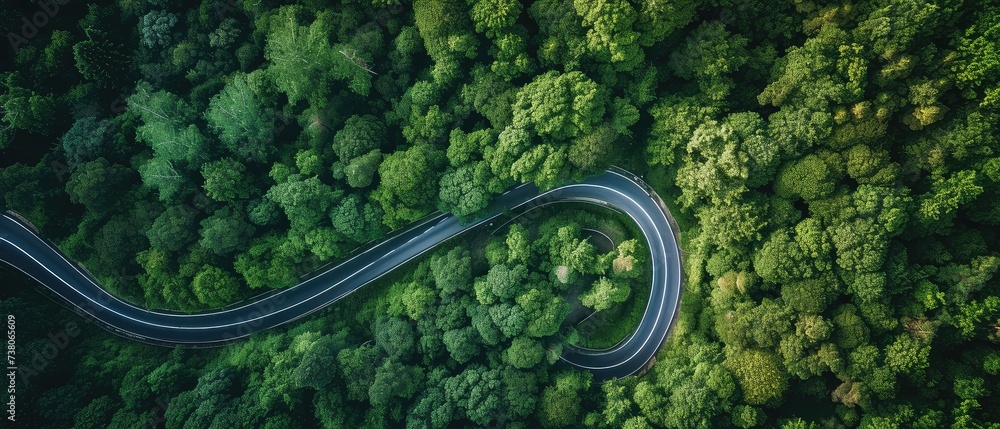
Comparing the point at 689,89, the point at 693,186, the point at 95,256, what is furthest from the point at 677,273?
the point at 95,256

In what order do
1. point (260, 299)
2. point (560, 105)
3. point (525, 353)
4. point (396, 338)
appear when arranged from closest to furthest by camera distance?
point (560, 105), point (525, 353), point (396, 338), point (260, 299)

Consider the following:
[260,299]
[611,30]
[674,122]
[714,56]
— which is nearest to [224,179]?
[260,299]

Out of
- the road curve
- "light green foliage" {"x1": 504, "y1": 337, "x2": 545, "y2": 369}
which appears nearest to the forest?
"light green foliage" {"x1": 504, "y1": 337, "x2": 545, "y2": 369}

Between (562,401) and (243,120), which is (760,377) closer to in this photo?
(562,401)

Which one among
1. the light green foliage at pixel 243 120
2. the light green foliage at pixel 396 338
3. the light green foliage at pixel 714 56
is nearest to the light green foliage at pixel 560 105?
the light green foliage at pixel 714 56

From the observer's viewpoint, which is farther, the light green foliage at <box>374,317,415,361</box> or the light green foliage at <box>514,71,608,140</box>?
the light green foliage at <box>374,317,415,361</box>

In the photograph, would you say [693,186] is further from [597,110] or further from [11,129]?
[11,129]

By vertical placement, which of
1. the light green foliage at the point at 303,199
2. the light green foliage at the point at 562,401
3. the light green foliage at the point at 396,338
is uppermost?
the light green foliage at the point at 303,199

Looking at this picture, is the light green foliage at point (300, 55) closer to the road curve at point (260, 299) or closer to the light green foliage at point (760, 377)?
the road curve at point (260, 299)

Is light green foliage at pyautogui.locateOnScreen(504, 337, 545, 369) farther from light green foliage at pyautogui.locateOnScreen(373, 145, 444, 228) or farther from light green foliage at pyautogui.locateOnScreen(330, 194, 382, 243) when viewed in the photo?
light green foliage at pyautogui.locateOnScreen(330, 194, 382, 243)

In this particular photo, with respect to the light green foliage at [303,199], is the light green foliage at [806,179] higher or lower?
lower
